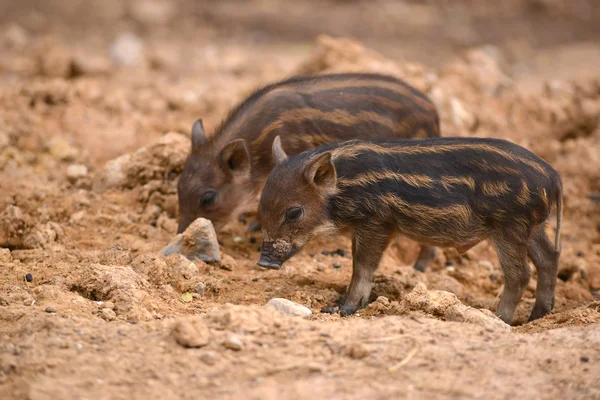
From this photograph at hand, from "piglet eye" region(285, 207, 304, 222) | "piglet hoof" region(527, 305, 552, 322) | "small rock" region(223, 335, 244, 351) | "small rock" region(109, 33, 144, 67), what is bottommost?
"piglet hoof" region(527, 305, 552, 322)

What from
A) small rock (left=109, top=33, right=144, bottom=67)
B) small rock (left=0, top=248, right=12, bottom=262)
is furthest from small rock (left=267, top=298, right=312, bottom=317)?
small rock (left=109, top=33, right=144, bottom=67)

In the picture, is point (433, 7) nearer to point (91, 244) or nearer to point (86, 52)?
point (86, 52)

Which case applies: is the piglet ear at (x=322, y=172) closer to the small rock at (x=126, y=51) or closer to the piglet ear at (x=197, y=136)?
the piglet ear at (x=197, y=136)

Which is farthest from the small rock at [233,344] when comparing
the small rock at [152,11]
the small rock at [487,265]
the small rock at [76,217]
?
the small rock at [152,11]

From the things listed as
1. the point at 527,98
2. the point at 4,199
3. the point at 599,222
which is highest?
the point at 4,199

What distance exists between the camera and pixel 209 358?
4.48m

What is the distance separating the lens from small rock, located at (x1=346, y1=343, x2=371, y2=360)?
4.55 m

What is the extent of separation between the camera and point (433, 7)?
1719cm

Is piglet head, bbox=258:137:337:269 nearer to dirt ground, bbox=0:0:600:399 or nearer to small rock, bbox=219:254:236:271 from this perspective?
dirt ground, bbox=0:0:600:399

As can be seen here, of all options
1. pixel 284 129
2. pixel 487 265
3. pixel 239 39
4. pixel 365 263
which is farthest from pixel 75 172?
pixel 239 39

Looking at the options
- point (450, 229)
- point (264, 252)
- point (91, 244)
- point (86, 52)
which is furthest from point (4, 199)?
point (86, 52)

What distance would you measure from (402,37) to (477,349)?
1187 centimetres

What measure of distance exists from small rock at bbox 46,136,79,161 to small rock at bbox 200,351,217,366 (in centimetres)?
491

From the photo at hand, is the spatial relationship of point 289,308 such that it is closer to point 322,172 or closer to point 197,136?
point 322,172
